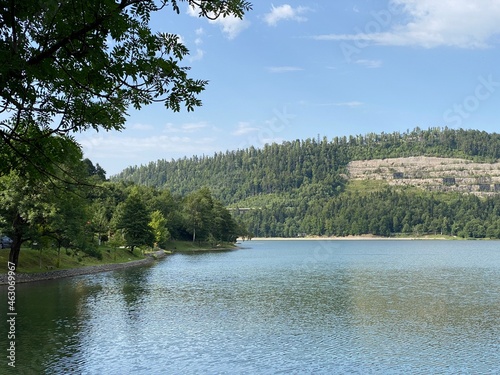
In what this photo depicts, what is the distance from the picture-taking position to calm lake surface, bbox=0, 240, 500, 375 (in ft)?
105

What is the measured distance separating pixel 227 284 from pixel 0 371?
50349 millimetres

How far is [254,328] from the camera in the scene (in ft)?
143

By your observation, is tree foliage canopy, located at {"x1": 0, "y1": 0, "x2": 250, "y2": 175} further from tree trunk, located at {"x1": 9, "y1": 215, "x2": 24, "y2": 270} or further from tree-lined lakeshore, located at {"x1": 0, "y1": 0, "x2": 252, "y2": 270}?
tree trunk, located at {"x1": 9, "y1": 215, "x2": 24, "y2": 270}

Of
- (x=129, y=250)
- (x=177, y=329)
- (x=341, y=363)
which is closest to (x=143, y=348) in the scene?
(x=177, y=329)

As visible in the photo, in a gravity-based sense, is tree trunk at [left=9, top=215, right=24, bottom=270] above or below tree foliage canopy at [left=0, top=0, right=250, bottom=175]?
→ below

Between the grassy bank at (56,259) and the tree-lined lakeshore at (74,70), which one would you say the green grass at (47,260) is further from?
the tree-lined lakeshore at (74,70)

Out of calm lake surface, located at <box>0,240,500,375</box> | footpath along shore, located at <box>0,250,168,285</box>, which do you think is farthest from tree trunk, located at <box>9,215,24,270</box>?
calm lake surface, located at <box>0,240,500,375</box>

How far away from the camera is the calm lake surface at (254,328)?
32062 millimetres

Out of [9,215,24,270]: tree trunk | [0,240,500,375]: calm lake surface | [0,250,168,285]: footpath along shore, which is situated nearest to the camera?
[0,240,500,375]: calm lake surface

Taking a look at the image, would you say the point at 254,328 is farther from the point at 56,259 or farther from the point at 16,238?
the point at 56,259

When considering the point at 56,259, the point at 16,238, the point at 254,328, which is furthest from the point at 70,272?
the point at 254,328

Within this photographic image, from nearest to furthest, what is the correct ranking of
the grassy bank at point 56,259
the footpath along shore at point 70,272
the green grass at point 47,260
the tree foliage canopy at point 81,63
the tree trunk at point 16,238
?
the tree foliage canopy at point 81,63
the tree trunk at point 16,238
the footpath along shore at point 70,272
the green grass at point 47,260
the grassy bank at point 56,259

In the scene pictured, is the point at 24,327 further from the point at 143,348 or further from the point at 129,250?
the point at 129,250

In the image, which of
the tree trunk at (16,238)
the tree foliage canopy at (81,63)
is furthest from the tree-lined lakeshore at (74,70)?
the tree trunk at (16,238)
